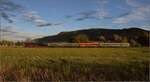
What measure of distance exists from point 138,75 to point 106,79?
2.97 feet

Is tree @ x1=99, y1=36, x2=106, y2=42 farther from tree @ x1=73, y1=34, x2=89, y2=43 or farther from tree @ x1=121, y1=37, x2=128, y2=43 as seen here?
tree @ x1=121, y1=37, x2=128, y2=43

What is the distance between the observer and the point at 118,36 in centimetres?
916

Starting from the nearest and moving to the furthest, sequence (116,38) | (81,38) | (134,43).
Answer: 1. (134,43)
2. (81,38)
3. (116,38)

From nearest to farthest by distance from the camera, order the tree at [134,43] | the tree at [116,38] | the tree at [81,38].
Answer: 1. the tree at [134,43]
2. the tree at [81,38]
3. the tree at [116,38]

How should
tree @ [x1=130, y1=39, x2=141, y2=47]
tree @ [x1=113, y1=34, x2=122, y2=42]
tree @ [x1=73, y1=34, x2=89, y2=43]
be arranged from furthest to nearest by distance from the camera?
tree @ [x1=113, y1=34, x2=122, y2=42], tree @ [x1=73, y1=34, x2=89, y2=43], tree @ [x1=130, y1=39, x2=141, y2=47]

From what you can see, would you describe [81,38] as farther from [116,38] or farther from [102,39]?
[116,38]

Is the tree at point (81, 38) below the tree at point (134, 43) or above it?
above

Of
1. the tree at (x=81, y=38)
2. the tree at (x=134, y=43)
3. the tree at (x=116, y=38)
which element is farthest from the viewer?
the tree at (x=116, y=38)

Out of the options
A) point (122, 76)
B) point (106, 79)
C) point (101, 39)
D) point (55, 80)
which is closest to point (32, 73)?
point (55, 80)

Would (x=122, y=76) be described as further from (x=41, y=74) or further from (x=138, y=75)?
(x=41, y=74)

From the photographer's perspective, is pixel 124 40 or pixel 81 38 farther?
pixel 124 40

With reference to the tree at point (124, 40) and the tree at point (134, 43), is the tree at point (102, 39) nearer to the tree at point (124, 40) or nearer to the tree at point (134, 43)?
the tree at point (124, 40)

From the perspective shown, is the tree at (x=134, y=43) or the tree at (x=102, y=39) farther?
the tree at (x=102, y=39)

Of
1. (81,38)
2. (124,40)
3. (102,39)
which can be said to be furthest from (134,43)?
(81,38)
